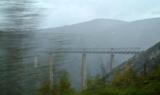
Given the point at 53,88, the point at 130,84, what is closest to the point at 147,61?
the point at 130,84

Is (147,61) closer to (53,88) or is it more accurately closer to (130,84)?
(130,84)

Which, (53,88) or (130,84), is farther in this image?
(130,84)

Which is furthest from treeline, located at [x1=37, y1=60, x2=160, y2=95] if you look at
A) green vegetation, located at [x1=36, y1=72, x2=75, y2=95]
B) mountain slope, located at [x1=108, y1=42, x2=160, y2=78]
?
green vegetation, located at [x1=36, y1=72, x2=75, y2=95]

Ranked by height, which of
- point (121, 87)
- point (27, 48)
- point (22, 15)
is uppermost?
point (22, 15)

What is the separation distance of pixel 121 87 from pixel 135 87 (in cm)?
82

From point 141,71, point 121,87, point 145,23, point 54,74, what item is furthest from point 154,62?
point 145,23

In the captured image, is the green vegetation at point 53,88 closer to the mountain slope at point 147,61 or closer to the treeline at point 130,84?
the treeline at point 130,84

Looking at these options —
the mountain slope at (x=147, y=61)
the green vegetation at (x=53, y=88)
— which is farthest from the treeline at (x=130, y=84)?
the green vegetation at (x=53, y=88)

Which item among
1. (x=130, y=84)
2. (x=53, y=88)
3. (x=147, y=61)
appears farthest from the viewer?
(x=147, y=61)

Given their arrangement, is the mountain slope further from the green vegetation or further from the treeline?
the green vegetation

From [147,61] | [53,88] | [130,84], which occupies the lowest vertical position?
[130,84]

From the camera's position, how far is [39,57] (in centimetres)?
411

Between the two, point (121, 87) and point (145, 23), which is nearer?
point (121, 87)

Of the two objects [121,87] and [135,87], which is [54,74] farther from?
[121,87]
